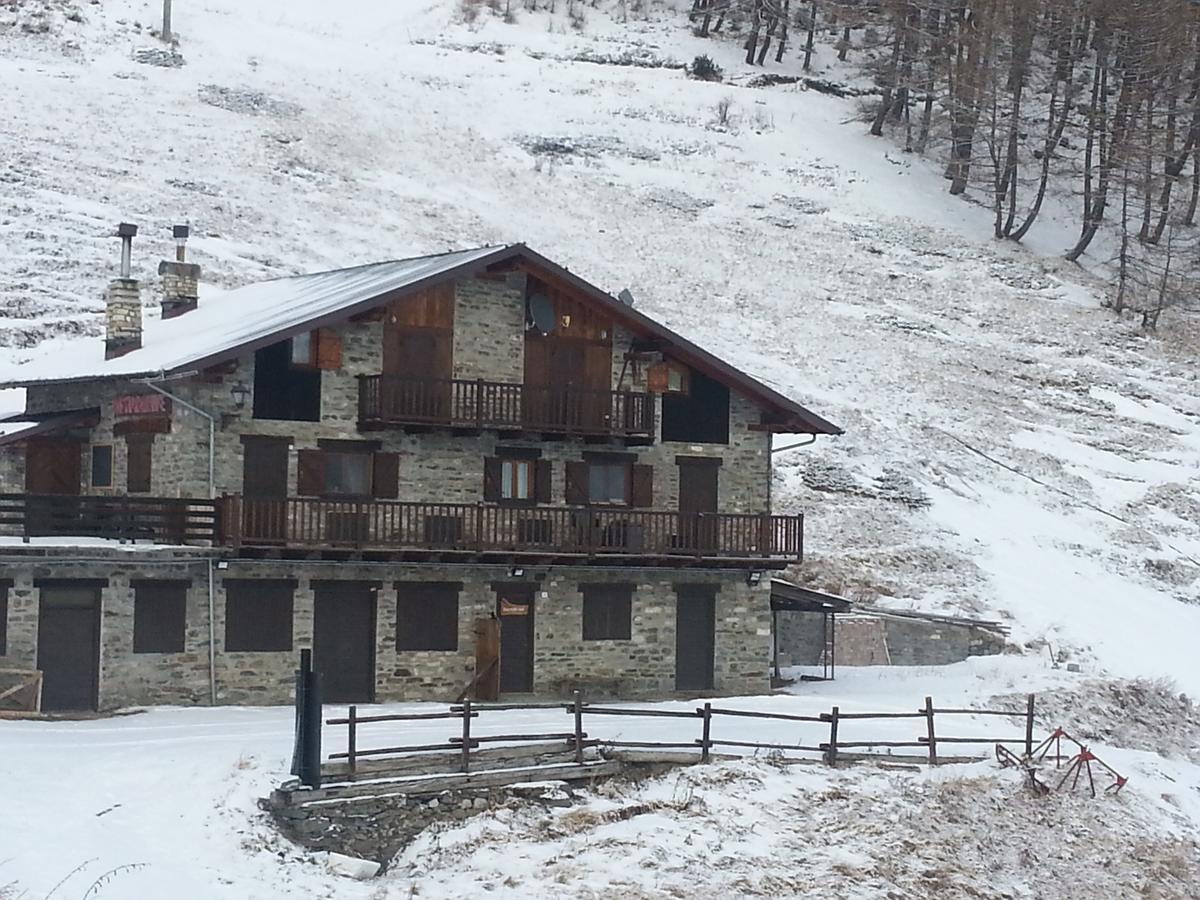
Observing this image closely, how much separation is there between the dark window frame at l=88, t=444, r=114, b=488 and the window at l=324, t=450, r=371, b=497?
4.82 meters

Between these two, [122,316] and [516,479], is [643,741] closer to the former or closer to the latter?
[516,479]

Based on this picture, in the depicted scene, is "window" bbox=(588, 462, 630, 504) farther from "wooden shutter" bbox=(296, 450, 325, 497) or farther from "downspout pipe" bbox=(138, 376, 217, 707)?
"downspout pipe" bbox=(138, 376, 217, 707)

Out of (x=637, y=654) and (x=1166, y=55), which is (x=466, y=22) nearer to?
(x=1166, y=55)

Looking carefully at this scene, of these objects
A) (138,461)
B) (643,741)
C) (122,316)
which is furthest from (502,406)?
(643,741)

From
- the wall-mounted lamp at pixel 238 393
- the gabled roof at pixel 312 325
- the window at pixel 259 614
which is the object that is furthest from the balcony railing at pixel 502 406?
the window at pixel 259 614

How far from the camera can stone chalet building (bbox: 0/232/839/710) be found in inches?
1362

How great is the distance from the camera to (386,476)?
3731 centimetres

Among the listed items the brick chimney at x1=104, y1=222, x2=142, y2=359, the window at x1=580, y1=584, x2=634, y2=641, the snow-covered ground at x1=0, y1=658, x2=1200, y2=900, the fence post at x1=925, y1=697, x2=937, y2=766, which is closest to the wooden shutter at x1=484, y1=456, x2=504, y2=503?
the window at x1=580, y1=584, x2=634, y2=641

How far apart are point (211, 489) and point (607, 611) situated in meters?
8.90

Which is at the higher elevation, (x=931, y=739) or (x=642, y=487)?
(x=642, y=487)

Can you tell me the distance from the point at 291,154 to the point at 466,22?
24995 millimetres

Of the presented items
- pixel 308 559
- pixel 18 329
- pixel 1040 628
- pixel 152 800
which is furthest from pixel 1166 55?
pixel 152 800

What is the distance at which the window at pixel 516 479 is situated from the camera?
38.6 m

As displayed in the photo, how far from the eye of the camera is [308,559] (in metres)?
35.8
